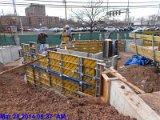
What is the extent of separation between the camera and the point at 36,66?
826 cm

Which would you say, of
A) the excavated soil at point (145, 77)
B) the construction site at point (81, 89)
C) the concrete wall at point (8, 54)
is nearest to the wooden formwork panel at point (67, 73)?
the construction site at point (81, 89)

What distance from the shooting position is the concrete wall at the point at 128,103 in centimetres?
281

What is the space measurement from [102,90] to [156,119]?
2.69m

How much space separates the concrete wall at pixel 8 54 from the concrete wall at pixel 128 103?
11.7 metres

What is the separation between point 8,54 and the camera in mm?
14227

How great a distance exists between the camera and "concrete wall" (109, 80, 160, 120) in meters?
2.81

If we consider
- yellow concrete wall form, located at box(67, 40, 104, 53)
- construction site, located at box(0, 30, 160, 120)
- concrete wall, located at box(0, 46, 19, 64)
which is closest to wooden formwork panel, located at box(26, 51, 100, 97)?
construction site, located at box(0, 30, 160, 120)

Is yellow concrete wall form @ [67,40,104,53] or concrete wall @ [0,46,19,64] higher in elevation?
yellow concrete wall form @ [67,40,104,53]

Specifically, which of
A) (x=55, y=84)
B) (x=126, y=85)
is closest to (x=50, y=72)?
(x=55, y=84)

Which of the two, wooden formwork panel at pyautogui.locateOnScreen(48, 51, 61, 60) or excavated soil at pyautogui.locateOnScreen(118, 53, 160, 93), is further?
wooden formwork panel at pyautogui.locateOnScreen(48, 51, 61, 60)

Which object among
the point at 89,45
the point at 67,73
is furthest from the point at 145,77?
the point at 89,45

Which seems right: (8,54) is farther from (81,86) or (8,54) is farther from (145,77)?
(145,77)

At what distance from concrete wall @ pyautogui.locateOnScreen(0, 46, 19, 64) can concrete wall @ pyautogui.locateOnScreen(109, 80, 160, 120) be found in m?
11.7
